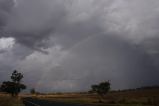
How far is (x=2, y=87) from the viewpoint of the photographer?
192 m

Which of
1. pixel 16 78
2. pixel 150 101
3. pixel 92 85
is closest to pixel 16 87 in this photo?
pixel 16 78

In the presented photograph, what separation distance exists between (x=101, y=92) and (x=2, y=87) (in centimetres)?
6370

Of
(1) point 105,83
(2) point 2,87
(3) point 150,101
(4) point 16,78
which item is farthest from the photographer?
(2) point 2,87

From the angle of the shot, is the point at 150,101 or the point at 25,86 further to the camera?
the point at 25,86

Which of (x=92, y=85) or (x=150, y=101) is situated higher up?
(x=92, y=85)

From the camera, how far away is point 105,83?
161 m

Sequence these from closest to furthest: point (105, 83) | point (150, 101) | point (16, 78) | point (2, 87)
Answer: point (150, 101) < point (105, 83) < point (16, 78) < point (2, 87)

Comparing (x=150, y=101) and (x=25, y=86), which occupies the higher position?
(x=25, y=86)

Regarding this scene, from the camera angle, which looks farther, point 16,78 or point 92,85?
point 16,78

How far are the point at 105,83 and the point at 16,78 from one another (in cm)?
5117

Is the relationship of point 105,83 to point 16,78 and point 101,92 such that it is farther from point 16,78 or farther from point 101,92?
point 16,78

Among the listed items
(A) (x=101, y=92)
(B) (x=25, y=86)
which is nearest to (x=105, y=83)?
(A) (x=101, y=92)

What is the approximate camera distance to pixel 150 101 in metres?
88.1

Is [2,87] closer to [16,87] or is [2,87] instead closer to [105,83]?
[16,87]
